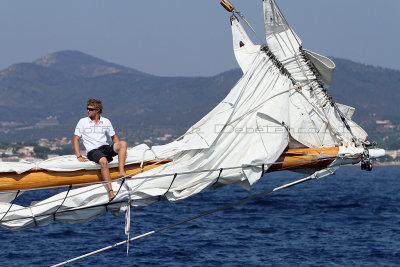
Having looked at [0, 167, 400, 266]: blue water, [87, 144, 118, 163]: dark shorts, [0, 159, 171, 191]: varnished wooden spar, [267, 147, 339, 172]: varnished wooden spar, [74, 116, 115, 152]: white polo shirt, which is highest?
[74, 116, 115, 152]: white polo shirt

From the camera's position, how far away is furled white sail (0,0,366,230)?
11.1 meters

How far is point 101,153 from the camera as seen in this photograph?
36.1 ft

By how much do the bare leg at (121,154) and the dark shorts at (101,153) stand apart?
0.15 metres

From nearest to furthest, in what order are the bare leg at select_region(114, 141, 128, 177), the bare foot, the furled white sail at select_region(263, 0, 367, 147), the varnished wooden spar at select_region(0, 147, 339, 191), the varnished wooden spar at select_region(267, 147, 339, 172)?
the bare leg at select_region(114, 141, 128, 177) < the bare foot < the varnished wooden spar at select_region(0, 147, 339, 191) < the varnished wooden spar at select_region(267, 147, 339, 172) < the furled white sail at select_region(263, 0, 367, 147)

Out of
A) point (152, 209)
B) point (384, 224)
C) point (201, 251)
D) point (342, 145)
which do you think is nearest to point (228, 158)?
point (342, 145)

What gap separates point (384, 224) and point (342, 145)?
23819 millimetres

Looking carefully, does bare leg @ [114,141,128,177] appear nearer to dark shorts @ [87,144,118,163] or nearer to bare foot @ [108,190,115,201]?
dark shorts @ [87,144,118,163]

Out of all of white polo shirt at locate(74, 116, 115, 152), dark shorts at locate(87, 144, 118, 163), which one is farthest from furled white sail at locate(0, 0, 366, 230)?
white polo shirt at locate(74, 116, 115, 152)

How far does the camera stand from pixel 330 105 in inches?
501

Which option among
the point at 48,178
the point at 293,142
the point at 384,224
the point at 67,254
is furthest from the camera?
the point at 384,224

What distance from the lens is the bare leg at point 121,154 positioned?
10859mm


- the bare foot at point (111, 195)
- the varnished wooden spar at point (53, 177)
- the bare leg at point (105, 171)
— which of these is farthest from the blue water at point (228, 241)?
the bare leg at point (105, 171)

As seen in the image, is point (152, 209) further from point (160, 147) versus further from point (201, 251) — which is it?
point (160, 147)

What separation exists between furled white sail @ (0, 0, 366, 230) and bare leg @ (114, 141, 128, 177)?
0.53 feet
